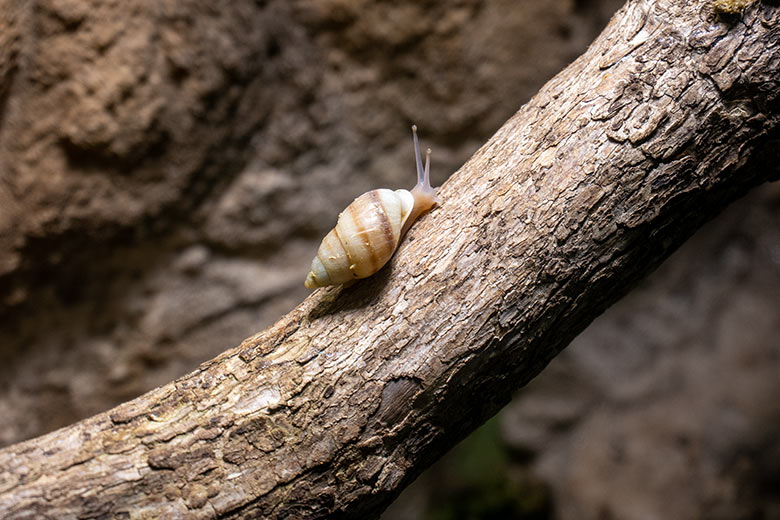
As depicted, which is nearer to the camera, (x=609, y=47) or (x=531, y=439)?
(x=609, y=47)

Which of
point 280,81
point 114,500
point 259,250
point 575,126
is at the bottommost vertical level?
point 114,500

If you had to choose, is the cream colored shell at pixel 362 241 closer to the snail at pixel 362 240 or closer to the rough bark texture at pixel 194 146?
the snail at pixel 362 240

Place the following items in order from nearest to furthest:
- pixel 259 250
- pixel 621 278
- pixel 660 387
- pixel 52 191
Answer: pixel 621 278 → pixel 52 191 → pixel 259 250 → pixel 660 387

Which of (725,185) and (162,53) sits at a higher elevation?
(162,53)

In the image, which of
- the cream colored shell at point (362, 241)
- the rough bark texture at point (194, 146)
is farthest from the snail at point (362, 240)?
the rough bark texture at point (194, 146)

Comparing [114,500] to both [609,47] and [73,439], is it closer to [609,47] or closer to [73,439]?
[73,439]

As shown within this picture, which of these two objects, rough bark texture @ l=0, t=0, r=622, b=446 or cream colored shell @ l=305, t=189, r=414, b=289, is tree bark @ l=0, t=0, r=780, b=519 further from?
rough bark texture @ l=0, t=0, r=622, b=446

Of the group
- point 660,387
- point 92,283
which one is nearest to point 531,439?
point 660,387

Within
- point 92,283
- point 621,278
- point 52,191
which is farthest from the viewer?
point 92,283
